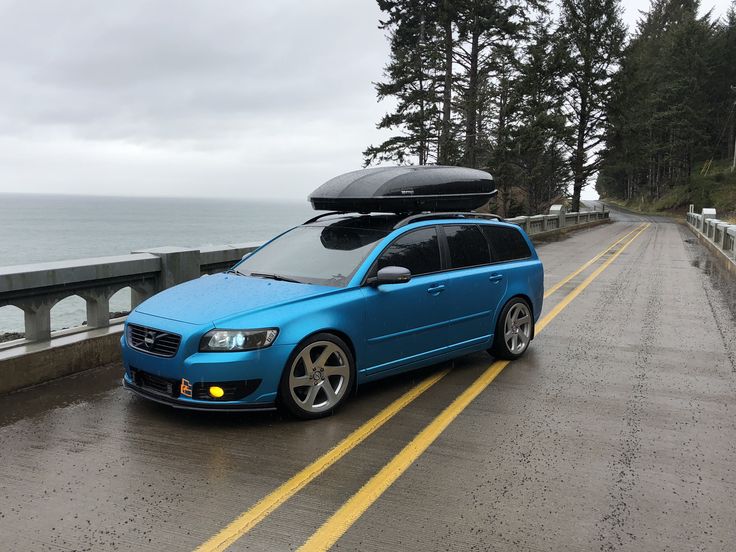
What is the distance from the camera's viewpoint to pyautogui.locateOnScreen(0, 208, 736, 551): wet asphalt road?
323cm

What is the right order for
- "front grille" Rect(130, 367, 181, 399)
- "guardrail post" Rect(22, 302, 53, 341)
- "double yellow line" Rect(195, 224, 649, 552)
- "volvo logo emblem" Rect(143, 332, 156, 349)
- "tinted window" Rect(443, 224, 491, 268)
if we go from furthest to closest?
"tinted window" Rect(443, 224, 491, 268), "guardrail post" Rect(22, 302, 53, 341), "volvo logo emblem" Rect(143, 332, 156, 349), "front grille" Rect(130, 367, 181, 399), "double yellow line" Rect(195, 224, 649, 552)

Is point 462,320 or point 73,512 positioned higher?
point 462,320

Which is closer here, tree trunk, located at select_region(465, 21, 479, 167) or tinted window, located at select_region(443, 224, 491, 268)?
tinted window, located at select_region(443, 224, 491, 268)

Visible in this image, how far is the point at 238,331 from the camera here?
4.48 meters

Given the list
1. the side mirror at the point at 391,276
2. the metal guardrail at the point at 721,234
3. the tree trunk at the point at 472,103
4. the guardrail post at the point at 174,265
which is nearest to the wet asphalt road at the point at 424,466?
the side mirror at the point at 391,276

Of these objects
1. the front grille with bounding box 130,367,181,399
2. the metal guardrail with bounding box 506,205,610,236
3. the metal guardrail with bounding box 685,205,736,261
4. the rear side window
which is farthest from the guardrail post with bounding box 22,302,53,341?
the metal guardrail with bounding box 506,205,610,236

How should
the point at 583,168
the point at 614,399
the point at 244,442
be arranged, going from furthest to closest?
the point at 583,168
the point at 614,399
the point at 244,442

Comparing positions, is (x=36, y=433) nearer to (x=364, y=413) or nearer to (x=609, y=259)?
(x=364, y=413)

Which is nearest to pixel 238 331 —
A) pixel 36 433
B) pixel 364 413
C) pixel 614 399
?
pixel 364 413

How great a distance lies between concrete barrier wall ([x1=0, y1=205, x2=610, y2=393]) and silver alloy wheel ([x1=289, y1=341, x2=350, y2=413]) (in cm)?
218

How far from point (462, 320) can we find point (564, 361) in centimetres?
154

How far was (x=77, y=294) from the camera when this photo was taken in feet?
20.3

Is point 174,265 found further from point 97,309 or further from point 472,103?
point 472,103

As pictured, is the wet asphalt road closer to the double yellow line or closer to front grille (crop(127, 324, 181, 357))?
the double yellow line
